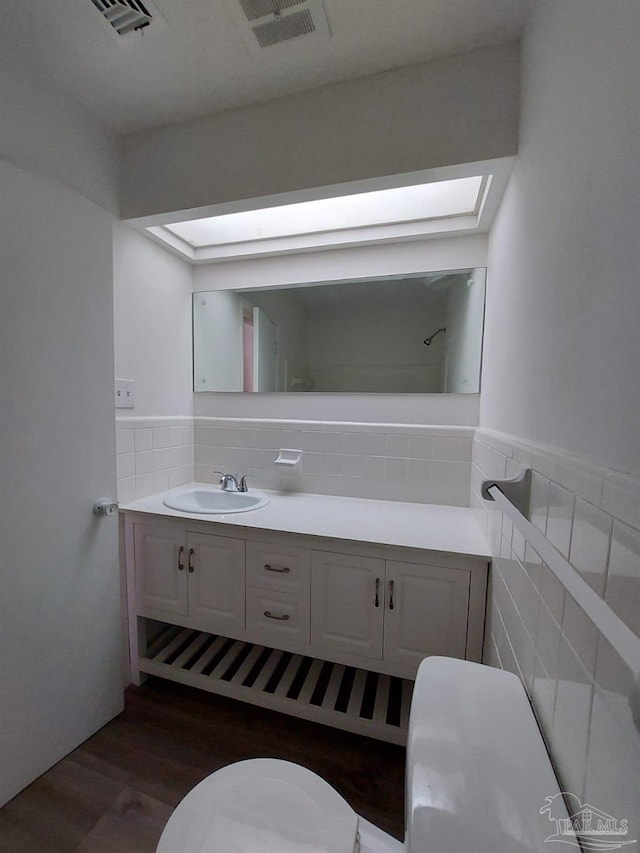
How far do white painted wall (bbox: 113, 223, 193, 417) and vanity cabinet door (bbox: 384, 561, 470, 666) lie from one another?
1.49 m

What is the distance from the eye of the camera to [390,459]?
5.67 feet

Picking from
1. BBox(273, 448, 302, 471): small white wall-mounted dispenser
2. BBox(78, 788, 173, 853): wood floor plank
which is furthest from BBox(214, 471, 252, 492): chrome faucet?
BBox(78, 788, 173, 853): wood floor plank

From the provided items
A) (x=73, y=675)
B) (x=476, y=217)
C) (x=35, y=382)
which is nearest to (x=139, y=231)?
(x=35, y=382)

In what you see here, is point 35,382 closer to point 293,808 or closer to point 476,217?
point 293,808

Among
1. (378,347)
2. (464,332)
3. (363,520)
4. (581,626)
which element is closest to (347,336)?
(378,347)

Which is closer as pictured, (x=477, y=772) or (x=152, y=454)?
(x=477, y=772)

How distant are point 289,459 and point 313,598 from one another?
0.76 metres

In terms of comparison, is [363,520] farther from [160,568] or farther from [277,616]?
[160,568]

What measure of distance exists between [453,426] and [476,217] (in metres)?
1.00

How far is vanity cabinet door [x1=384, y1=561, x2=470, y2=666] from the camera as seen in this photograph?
1145 mm

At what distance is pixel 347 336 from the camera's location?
70.1 inches

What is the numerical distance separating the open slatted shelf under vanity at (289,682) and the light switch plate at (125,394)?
3.98ft

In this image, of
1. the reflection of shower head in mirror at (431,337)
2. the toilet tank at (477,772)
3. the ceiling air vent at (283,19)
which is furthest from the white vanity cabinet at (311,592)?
the ceiling air vent at (283,19)

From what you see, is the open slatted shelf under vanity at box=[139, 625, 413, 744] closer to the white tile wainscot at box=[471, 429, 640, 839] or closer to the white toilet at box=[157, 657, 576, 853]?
the white toilet at box=[157, 657, 576, 853]
